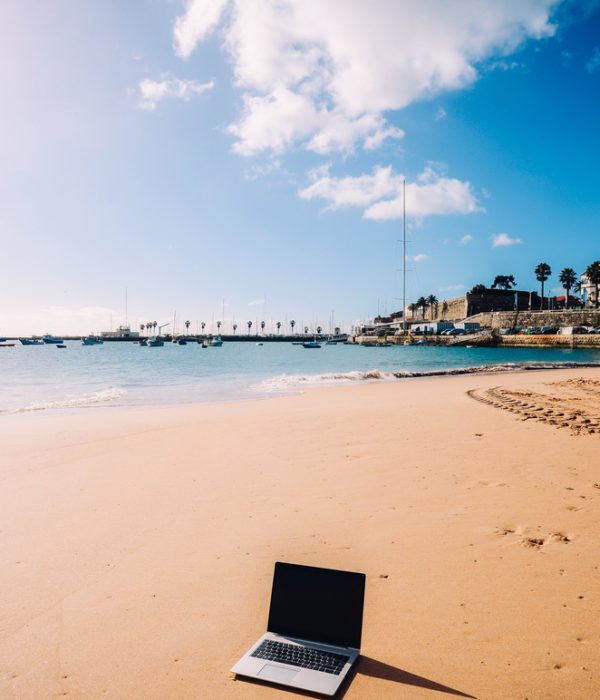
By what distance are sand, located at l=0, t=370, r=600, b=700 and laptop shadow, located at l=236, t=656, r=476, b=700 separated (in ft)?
0.05

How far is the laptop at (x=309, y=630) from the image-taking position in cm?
323

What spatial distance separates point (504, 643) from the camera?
359 centimetres

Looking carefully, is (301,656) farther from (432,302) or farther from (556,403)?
(432,302)

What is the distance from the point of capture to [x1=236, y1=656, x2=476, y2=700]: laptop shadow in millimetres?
3105

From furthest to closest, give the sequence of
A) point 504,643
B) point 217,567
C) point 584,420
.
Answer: point 584,420 → point 217,567 → point 504,643

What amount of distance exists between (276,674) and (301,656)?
23 centimetres

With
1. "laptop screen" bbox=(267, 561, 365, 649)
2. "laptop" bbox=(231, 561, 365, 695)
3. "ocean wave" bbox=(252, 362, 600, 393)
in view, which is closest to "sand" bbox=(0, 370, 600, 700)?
"laptop" bbox=(231, 561, 365, 695)

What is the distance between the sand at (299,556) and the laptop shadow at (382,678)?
0.01 meters

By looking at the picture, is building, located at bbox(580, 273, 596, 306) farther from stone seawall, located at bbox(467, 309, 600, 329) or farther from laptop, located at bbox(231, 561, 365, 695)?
laptop, located at bbox(231, 561, 365, 695)

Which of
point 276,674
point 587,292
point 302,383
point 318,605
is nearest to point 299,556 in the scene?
point 318,605

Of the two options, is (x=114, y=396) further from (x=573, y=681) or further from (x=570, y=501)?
(x=573, y=681)

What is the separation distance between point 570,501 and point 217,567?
4857 mm

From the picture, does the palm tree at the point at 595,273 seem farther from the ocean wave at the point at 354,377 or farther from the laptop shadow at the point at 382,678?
the laptop shadow at the point at 382,678

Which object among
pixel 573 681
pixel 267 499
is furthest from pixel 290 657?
pixel 267 499
